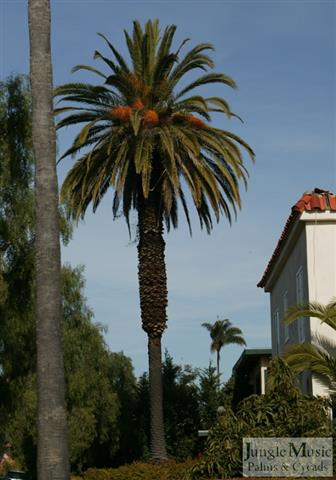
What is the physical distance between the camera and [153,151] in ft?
95.3

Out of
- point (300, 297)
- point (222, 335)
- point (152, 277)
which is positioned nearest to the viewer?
point (300, 297)

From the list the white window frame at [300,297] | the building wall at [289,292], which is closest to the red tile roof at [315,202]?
the building wall at [289,292]

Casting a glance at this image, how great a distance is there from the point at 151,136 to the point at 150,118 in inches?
Answer: 21.9

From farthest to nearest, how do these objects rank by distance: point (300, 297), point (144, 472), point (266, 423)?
1. point (300, 297)
2. point (144, 472)
3. point (266, 423)

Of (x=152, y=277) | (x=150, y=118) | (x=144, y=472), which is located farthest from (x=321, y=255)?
(x=150, y=118)

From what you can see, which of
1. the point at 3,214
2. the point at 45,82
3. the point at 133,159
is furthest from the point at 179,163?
the point at 45,82

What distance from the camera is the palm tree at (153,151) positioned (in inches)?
1115

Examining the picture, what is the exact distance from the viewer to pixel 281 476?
17.3 meters

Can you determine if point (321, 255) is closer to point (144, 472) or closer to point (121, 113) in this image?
point (144, 472)

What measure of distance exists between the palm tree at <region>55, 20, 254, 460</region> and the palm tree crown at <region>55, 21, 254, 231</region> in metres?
0.03

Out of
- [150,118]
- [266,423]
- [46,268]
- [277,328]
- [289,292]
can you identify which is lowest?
[266,423]

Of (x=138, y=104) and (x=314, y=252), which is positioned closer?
(x=314, y=252)

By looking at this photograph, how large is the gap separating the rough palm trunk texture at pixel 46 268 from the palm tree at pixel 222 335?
82.3 metres

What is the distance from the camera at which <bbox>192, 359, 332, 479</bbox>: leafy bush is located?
18375 millimetres
